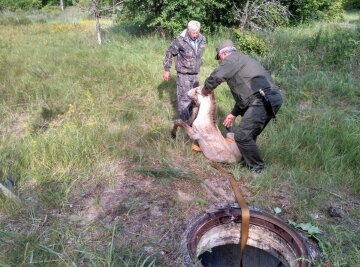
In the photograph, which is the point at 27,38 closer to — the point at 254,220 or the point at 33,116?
the point at 33,116

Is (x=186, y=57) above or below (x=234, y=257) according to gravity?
above

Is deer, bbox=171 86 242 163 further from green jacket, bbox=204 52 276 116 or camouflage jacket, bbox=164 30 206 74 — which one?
camouflage jacket, bbox=164 30 206 74

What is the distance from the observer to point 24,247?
3020mm

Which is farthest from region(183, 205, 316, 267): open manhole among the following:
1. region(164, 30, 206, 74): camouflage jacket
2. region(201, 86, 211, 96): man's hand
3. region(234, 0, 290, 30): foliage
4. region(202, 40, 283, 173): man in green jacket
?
region(234, 0, 290, 30): foliage

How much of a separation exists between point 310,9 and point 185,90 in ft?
33.9

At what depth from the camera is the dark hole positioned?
11.9 feet

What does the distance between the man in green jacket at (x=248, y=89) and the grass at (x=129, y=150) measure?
0.51 meters

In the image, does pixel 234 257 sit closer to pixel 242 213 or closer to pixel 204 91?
pixel 242 213

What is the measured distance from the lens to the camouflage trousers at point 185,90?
214 inches

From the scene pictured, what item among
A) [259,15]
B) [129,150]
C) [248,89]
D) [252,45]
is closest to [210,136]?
[248,89]

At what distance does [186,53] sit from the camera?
5.23m

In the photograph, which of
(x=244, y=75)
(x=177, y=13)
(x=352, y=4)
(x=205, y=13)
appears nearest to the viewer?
(x=244, y=75)

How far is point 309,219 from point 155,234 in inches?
60.1

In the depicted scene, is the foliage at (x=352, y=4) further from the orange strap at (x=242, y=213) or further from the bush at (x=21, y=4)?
the orange strap at (x=242, y=213)
